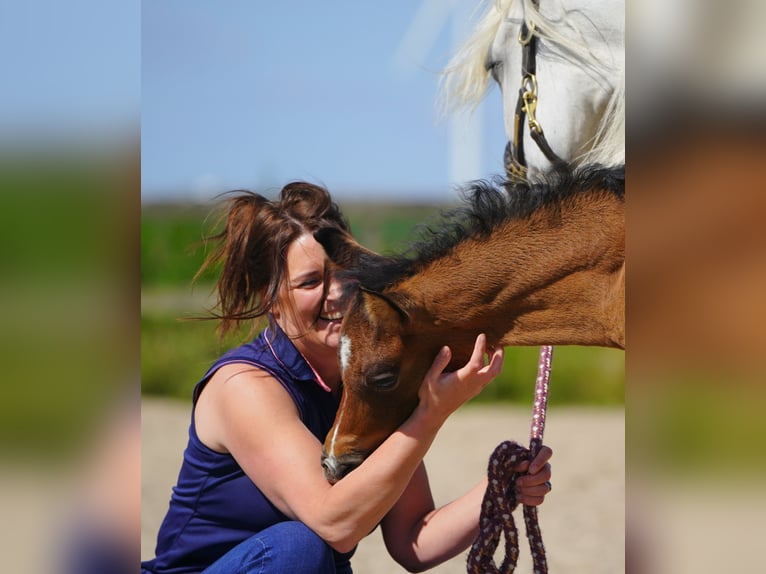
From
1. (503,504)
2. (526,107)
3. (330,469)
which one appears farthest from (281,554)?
(526,107)

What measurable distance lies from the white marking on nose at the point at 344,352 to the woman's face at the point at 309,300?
0.49ft

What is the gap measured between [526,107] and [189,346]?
17.9 ft

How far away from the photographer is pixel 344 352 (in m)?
1.73

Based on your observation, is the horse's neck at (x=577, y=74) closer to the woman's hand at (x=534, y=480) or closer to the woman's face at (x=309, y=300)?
the woman's face at (x=309, y=300)

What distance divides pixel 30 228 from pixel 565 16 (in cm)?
209

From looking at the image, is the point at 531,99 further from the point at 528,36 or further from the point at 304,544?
the point at 304,544

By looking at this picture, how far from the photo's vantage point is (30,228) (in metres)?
0.87

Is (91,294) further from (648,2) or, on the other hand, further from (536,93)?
(536,93)

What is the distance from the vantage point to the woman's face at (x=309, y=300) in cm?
190

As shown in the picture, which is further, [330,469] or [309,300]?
[309,300]

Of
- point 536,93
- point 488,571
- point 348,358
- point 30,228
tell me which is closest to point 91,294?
point 30,228

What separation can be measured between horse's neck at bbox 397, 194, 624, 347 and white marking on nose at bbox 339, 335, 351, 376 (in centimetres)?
15

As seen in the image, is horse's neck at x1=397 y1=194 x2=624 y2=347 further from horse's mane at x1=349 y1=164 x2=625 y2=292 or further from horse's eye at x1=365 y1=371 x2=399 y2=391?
horse's eye at x1=365 y1=371 x2=399 y2=391

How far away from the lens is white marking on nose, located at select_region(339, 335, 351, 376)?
1722 mm
